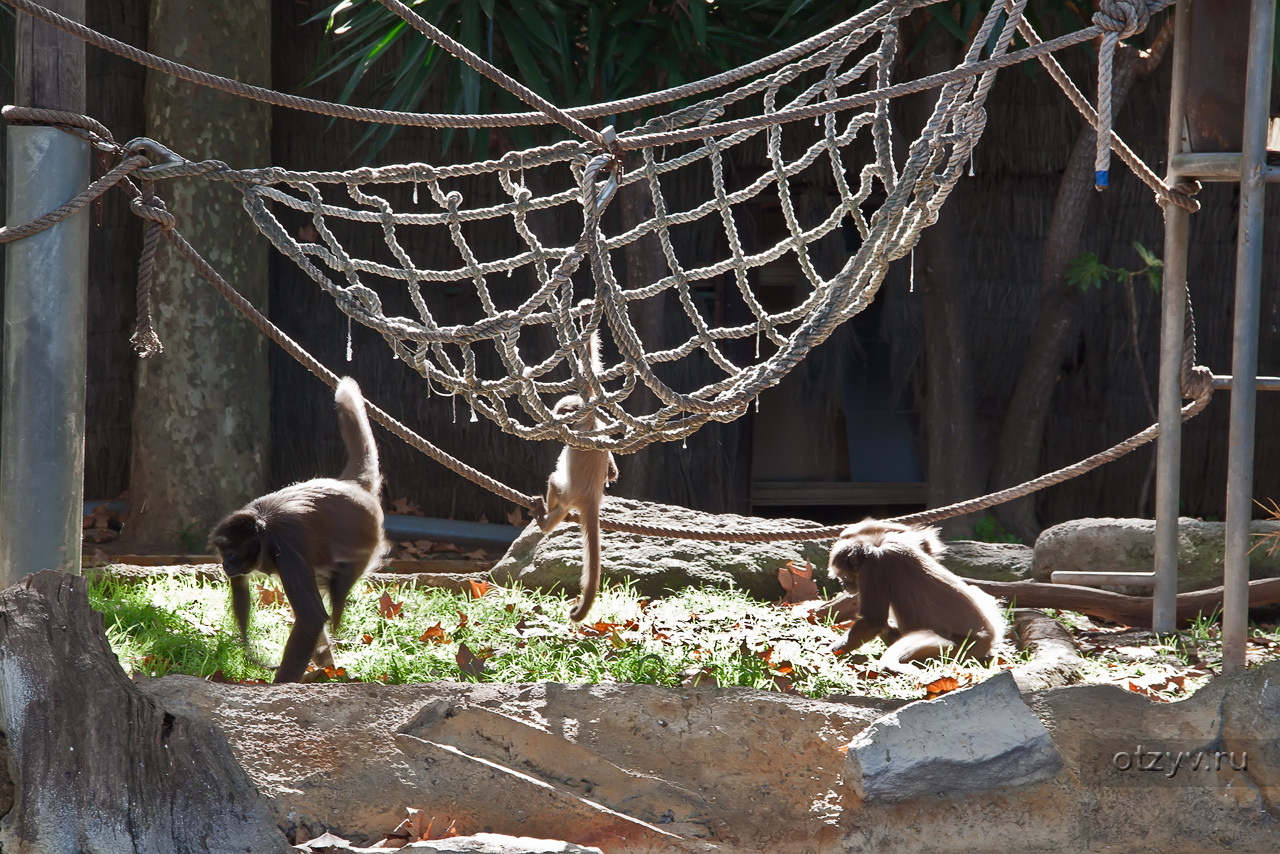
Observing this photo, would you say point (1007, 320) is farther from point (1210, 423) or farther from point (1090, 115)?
point (1090, 115)

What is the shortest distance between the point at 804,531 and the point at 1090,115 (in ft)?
5.87

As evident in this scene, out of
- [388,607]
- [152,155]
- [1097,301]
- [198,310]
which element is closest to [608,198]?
[152,155]

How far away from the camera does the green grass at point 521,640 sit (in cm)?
383

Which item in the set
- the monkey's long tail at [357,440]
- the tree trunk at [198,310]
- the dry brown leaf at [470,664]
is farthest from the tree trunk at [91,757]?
the tree trunk at [198,310]

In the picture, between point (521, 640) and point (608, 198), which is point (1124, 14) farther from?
point (521, 640)

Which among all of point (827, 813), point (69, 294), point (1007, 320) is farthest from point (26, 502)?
point (1007, 320)

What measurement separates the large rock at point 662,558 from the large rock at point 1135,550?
109cm

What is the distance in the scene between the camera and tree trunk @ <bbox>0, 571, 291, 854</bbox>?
8.05 feet

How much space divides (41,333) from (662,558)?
10.5 feet

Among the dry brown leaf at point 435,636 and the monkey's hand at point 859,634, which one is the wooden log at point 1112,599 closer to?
the monkey's hand at point 859,634

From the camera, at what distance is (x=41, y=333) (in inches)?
116

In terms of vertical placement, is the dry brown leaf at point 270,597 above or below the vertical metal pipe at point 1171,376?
below

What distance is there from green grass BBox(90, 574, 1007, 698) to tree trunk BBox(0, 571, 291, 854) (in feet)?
3.69

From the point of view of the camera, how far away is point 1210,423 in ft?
24.3
